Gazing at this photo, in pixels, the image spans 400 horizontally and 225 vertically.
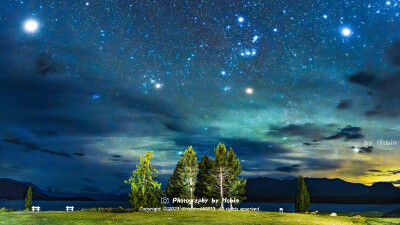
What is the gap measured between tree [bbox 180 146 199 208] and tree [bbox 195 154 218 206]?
2.70 m

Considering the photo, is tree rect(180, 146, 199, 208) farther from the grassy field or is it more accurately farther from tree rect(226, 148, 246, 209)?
the grassy field

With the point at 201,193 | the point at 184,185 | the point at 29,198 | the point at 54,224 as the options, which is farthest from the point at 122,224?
the point at 201,193

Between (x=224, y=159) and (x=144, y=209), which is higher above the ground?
(x=224, y=159)

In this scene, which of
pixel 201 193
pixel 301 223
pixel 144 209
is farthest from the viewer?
pixel 201 193

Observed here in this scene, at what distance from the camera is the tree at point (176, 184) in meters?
55.2

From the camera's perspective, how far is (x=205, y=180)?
194 feet

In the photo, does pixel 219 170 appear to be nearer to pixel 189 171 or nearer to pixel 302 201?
pixel 189 171

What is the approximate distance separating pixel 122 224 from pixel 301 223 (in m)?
15.2

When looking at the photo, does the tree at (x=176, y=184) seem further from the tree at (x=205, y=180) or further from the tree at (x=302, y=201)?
the tree at (x=302, y=201)

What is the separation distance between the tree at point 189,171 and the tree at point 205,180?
8.84ft

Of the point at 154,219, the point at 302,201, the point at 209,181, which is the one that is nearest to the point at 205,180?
the point at 209,181

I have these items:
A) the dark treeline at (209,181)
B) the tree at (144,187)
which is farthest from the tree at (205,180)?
the tree at (144,187)

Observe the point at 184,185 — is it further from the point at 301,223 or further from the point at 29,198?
Result: the point at 301,223

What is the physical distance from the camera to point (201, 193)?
2293 inches
